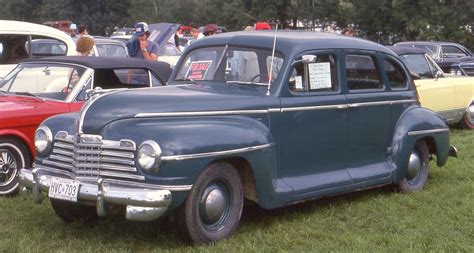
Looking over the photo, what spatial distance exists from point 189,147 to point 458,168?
186 inches

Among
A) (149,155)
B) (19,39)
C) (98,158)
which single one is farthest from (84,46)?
(149,155)

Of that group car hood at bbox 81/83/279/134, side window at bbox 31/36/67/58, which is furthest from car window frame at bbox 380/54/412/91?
side window at bbox 31/36/67/58

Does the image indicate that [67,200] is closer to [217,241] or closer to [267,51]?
[217,241]

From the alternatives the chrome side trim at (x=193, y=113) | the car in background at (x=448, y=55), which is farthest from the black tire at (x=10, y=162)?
the car in background at (x=448, y=55)

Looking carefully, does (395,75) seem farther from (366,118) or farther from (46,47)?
(46,47)

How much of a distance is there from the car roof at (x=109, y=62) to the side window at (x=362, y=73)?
2534 mm

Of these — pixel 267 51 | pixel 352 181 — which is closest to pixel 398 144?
pixel 352 181

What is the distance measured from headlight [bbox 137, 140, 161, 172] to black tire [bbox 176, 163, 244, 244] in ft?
1.25

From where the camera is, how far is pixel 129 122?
205 inches

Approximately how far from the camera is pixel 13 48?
35.5 feet

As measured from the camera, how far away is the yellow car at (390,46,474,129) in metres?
11.2

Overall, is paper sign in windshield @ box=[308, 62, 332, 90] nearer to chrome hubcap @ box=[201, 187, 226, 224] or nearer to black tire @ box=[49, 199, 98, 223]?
chrome hubcap @ box=[201, 187, 226, 224]

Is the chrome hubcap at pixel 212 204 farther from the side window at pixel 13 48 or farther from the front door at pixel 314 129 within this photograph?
the side window at pixel 13 48

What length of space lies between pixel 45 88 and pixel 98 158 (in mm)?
2822
